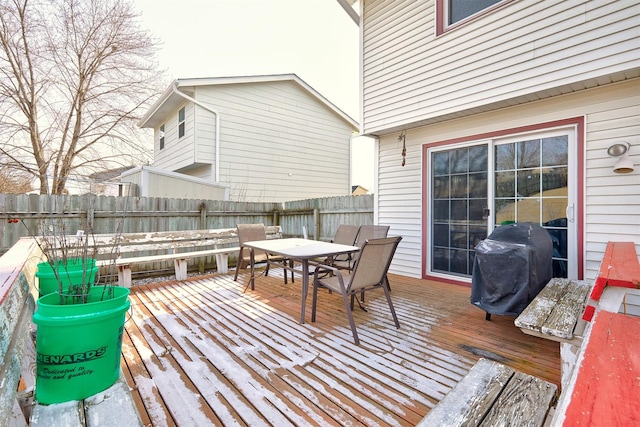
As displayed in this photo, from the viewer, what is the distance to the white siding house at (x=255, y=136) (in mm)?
8242

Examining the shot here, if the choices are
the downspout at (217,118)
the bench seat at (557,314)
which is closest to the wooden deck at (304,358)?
→ the bench seat at (557,314)

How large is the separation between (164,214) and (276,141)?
4664mm

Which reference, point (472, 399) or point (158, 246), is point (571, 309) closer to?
point (472, 399)

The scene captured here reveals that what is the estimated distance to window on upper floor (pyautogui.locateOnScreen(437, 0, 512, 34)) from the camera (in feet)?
13.2

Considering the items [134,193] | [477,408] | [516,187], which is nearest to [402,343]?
[477,408]

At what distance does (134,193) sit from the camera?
7965mm

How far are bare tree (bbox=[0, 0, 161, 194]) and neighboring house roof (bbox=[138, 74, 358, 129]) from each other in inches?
27.6

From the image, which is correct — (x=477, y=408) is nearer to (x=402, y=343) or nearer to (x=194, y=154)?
(x=402, y=343)

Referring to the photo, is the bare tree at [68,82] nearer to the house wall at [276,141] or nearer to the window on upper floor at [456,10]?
the house wall at [276,141]

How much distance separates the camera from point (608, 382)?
2.48 feet

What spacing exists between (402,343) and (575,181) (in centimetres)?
284

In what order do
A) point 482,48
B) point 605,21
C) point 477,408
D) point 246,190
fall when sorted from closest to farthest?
point 477,408, point 605,21, point 482,48, point 246,190

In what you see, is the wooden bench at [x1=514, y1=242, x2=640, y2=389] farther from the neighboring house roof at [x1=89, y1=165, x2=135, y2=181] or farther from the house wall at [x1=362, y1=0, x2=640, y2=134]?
the neighboring house roof at [x1=89, y1=165, x2=135, y2=181]

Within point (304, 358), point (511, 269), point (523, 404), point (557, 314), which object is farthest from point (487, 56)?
point (304, 358)
